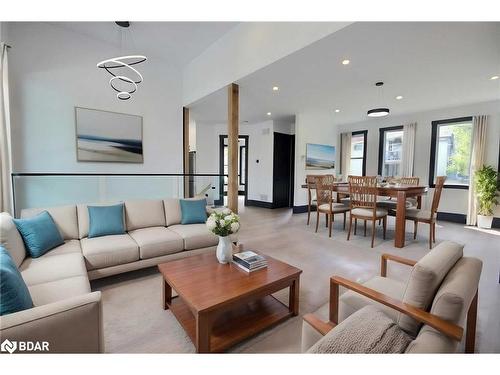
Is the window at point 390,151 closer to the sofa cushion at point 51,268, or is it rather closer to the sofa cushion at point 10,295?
the sofa cushion at point 51,268

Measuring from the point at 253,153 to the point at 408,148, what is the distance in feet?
13.8

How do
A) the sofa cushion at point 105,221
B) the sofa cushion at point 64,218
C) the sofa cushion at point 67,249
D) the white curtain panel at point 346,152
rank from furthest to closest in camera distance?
the white curtain panel at point 346,152 < the sofa cushion at point 105,221 < the sofa cushion at point 64,218 < the sofa cushion at point 67,249

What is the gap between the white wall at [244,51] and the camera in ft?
9.04

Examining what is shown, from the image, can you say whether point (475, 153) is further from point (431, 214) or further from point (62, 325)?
point (62, 325)

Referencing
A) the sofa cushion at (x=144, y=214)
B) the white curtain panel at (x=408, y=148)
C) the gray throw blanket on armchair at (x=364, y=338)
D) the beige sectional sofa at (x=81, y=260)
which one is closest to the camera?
the gray throw blanket on armchair at (x=364, y=338)

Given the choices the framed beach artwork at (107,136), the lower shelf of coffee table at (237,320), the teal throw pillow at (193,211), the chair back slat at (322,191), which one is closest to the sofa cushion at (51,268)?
the lower shelf of coffee table at (237,320)

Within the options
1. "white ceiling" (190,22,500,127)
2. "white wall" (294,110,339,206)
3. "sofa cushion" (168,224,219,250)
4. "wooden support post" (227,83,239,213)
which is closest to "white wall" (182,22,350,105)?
"white ceiling" (190,22,500,127)

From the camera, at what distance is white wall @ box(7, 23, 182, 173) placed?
3.61 meters

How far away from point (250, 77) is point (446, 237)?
434cm

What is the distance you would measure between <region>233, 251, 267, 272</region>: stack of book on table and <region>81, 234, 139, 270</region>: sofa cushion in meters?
1.13
